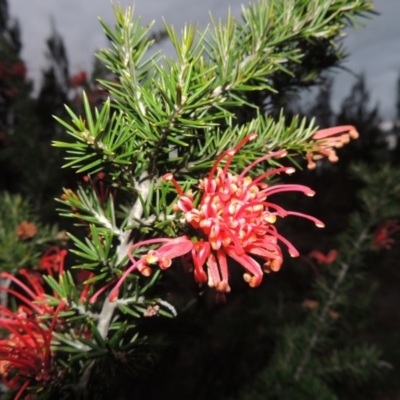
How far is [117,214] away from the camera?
516 mm

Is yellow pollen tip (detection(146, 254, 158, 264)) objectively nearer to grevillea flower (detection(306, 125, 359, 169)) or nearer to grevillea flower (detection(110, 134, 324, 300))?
grevillea flower (detection(110, 134, 324, 300))

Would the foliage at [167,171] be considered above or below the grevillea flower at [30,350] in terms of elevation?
above

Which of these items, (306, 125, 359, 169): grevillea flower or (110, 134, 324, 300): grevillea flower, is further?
(306, 125, 359, 169): grevillea flower

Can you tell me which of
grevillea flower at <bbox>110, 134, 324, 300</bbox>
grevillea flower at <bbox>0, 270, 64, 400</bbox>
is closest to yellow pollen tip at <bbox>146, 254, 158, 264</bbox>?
grevillea flower at <bbox>110, 134, 324, 300</bbox>

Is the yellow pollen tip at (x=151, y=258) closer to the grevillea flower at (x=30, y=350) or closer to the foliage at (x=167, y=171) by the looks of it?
the foliage at (x=167, y=171)

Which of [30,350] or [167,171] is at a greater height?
[167,171]

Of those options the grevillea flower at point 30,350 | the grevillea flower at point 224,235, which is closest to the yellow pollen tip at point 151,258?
the grevillea flower at point 224,235

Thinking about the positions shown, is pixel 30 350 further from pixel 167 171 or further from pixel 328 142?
pixel 328 142

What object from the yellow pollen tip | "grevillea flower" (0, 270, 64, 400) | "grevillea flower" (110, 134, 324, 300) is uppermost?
"grevillea flower" (110, 134, 324, 300)

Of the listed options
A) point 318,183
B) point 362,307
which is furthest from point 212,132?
point 318,183

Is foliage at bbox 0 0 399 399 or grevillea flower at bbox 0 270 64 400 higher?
foliage at bbox 0 0 399 399

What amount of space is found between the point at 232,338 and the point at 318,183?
300 centimetres

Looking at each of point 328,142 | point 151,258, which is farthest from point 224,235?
point 328,142

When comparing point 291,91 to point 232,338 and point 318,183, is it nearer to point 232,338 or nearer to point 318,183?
point 232,338
